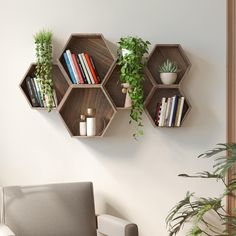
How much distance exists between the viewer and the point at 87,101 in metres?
4.55

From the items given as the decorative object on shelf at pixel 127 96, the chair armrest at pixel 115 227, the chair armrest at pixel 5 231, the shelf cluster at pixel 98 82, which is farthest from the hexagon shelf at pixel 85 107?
the chair armrest at pixel 5 231

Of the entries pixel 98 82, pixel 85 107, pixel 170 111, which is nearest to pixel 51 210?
pixel 85 107

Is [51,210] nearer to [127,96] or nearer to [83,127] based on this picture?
[83,127]

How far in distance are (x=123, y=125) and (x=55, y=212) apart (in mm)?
907

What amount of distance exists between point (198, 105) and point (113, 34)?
0.90 m

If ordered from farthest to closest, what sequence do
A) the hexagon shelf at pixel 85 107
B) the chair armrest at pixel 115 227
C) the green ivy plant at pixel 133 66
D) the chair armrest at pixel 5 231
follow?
the hexagon shelf at pixel 85 107, the green ivy plant at pixel 133 66, the chair armrest at pixel 115 227, the chair armrest at pixel 5 231

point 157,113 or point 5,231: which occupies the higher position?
point 157,113

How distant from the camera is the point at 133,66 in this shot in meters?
4.34

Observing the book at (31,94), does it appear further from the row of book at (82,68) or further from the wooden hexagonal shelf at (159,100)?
the wooden hexagonal shelf at (159,100)

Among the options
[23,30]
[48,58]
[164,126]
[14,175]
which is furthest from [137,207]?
[23,30]

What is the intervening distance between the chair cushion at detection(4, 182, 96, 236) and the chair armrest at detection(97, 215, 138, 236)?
0.25 ft

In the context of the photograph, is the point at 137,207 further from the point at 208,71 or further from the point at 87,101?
the point at 208,71

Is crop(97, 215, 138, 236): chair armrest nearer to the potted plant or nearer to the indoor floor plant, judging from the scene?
the indoor floor plant

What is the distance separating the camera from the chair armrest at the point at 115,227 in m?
3.92
